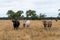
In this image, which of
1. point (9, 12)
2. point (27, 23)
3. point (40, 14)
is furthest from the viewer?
point (9, 12)

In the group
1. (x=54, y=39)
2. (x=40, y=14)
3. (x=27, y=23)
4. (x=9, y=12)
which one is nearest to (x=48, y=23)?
(x=27, y=23)

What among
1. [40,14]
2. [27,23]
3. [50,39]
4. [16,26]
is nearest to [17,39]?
[50,39]

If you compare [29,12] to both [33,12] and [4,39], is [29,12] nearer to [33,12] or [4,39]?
[33,12]

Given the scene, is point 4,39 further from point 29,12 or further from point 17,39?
point 29,12

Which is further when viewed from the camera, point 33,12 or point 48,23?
point 33,12

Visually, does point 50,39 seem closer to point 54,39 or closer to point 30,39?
point 54,39

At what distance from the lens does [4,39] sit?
528 inches

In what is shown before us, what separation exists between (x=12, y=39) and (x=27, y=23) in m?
11.4

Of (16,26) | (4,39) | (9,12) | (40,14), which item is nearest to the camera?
(4,39)

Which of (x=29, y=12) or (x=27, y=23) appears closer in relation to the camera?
(x=27, y=23)

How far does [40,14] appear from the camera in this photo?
351 feet

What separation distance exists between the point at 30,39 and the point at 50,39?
1.29 meters

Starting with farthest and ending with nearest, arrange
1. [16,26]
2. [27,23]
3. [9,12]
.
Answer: [9,12], [27,23], [16,26]

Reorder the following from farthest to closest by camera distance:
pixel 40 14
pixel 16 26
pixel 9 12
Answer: pixel 9 12, pixel 40 14, pixel 16 26
